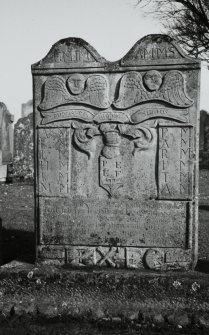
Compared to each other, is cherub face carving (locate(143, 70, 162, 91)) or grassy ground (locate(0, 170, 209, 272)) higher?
cherub face carving (locate(143, 70, 162, 91))

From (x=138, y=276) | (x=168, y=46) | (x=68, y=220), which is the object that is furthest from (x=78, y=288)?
(x=168, y=46)

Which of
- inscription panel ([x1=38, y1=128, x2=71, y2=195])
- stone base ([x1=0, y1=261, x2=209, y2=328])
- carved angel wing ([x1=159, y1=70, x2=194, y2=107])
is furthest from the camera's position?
inscription panel ([x1=38, y1=128, x2=71, y2=195])

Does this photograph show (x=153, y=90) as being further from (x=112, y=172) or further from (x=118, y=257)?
(x=118, y=257)

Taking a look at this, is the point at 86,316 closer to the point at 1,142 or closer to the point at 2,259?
the point at 2,259

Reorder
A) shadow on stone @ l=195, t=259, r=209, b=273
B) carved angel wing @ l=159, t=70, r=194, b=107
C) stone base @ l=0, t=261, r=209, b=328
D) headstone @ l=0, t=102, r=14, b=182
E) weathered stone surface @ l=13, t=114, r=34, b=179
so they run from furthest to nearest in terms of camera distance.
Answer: weathered stone surface @ l=13, t=114, r=34, b=179
headstone @ l=0, t=102, r=14, b=182
shadow on stone @ l=195, t=259, r=209, b=273
carved angel wing @ l=159, t=70, r=194, b=107
stone base @ l=0, t=261, r=209, b=328

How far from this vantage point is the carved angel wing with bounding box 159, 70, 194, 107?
470 cm

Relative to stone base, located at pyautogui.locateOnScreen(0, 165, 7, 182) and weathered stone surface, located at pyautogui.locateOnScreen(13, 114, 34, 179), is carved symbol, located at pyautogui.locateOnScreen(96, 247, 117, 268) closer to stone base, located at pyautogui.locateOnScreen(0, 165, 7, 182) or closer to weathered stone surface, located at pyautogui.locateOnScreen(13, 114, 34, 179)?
stone base, located at pyautogui.locateOnScreen(0, 165, 7, 182)

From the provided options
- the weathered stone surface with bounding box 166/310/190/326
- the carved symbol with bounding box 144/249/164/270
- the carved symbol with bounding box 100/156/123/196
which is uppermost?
the carved symbol with bounding box 100/156/123/196

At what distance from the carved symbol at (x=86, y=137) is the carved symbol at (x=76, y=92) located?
243 mm

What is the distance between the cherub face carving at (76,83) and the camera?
4.88m

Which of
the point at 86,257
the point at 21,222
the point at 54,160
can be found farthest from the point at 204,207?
the point at 54,160

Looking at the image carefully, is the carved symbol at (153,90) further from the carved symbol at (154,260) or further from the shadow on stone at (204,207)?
the shadow on stone at (204,207)

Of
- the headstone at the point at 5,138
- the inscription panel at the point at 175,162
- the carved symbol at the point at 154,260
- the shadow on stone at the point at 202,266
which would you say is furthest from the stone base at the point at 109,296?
the headstone at the point at 5,138

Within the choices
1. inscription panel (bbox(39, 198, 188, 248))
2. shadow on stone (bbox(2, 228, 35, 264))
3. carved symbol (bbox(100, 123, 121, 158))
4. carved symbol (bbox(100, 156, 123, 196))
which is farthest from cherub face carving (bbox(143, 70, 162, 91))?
shadow on stone (bbox(2, 228, 35, 264))
